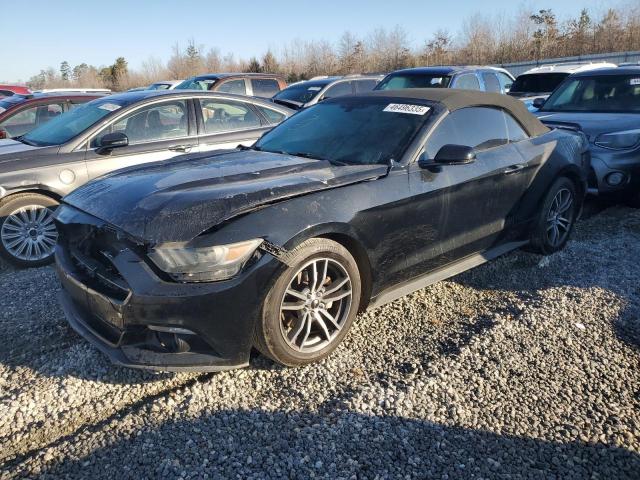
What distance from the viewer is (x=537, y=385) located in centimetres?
293

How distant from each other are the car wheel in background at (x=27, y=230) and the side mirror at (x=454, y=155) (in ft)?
11.9

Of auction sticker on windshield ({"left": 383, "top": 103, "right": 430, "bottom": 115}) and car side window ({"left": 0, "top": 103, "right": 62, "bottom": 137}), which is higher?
car side window ({"left": 0, "top": 103, "right": 62, "bottom": 137})

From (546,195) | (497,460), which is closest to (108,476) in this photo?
(497,460)

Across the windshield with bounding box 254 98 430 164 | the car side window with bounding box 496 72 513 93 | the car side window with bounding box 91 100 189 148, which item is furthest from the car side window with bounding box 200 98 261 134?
the car side window with bounding box 496 72 513 93

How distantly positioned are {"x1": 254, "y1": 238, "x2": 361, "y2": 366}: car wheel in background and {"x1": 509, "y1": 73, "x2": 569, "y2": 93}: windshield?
30.7ft

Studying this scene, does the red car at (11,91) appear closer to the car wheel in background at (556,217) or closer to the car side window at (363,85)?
the car side window at (363,85)

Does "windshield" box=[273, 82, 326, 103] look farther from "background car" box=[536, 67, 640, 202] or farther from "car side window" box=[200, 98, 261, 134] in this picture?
"background car" box=[536, 67, 640, 202]

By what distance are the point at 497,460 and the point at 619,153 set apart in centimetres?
485

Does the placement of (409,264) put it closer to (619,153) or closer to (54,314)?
(54,314)

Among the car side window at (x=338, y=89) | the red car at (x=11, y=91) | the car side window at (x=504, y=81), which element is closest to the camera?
the car side window at (x=504, y=81)

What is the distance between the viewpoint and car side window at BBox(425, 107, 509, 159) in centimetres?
A: 379

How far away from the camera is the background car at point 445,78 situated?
9414 mm

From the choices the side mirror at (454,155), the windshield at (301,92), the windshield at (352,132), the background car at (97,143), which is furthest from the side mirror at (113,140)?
the windshield at (301,92)

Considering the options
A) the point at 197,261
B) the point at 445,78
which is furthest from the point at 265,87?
the point at 197,261
